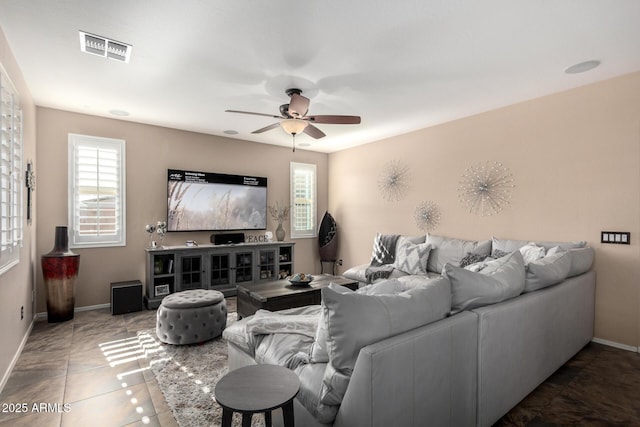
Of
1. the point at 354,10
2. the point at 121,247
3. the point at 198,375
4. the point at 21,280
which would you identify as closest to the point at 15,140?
the point at 21,280

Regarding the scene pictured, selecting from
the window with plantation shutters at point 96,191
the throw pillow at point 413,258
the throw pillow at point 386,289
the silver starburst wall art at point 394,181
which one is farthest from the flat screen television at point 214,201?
the throw pillow at point 386,289

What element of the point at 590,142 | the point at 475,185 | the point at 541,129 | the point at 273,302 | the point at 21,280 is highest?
the point at 541,129

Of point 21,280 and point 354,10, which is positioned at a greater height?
point 354,10

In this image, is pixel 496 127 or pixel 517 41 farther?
pixel 496 127

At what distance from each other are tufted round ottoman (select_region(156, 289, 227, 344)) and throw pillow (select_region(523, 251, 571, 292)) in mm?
2760

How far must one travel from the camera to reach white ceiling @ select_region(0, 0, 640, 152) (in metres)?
2.18

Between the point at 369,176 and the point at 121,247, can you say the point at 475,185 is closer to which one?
the point at 369,176

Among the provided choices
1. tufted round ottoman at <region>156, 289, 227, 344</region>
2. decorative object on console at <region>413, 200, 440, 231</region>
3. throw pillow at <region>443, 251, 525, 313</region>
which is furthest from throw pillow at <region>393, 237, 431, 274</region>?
tufted round ottoman at <region>156, 289, 227, 344</region>

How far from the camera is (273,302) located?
330 centimetres

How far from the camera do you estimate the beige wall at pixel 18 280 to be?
2525 millimetres

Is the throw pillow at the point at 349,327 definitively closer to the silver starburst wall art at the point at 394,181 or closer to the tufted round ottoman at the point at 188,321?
the tufted round ottoman at the point at 188,321

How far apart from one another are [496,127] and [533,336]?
2.82 m

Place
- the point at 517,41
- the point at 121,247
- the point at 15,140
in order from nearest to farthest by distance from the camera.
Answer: the point at 517,41
the point at 15,140
the point at 121,247

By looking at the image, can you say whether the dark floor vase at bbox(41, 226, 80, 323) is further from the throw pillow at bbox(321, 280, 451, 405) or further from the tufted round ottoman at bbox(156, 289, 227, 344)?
the throw pillow at bbox(321, 280, 451, 405)
